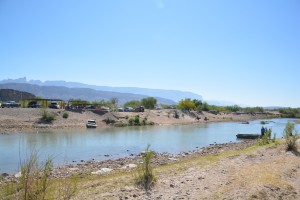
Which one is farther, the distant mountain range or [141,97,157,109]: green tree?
the distant mountain range

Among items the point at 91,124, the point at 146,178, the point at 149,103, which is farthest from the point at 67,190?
the point at 149,103

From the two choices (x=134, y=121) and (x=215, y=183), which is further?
(x=134, y=121)

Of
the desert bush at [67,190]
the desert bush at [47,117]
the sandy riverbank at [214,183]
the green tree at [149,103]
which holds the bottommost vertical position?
the sandy riverbank at [214,183]

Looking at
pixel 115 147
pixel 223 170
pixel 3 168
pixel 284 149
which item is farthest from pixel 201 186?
pixel 115 147

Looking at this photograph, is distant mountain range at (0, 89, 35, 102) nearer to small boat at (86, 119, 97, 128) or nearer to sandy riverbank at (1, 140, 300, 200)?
small boat at (86, 119, 97, 128)

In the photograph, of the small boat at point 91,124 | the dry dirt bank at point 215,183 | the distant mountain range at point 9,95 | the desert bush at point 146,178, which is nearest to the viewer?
the dry dirt bank at point 215,183

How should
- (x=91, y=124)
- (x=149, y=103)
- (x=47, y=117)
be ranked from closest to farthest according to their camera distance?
1. (x=47, y=117)
2. (x=91, y=124)
3. (x=149, y=103)

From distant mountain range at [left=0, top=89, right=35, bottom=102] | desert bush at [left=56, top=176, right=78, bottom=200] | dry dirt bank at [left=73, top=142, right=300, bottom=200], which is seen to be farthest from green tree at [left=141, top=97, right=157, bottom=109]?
desert bush at [left=56, top=176, right=78, bottom=200]

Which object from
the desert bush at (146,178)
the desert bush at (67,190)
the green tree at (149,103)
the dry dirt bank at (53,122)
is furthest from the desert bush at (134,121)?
the desert bush at (67,190)

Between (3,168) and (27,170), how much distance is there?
15987mm

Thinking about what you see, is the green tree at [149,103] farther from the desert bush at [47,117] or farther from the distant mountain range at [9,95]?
the desert bush at [47,117]

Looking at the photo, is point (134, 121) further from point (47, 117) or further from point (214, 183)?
point (214, 183)

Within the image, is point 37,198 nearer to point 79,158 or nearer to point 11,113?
point 79,158

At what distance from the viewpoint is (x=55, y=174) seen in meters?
18.1
